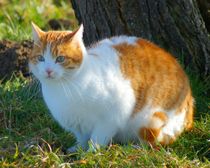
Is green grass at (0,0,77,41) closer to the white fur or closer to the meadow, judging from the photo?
the meadow

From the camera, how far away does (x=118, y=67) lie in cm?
447

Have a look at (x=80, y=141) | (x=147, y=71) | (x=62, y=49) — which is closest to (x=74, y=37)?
(x=62, y=49)

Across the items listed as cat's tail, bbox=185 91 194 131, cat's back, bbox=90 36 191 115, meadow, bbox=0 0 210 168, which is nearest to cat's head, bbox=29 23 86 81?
cat's back, bbox=90 36 191 115

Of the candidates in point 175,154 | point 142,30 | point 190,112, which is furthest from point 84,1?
→ point 175,154

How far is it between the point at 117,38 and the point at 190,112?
81cm

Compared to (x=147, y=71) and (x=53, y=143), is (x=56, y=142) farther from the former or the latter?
(x=147, y=71)

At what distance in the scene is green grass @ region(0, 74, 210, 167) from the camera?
4090mm

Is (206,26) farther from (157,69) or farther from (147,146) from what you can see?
(147,146)

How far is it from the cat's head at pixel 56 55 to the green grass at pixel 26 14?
2.70m

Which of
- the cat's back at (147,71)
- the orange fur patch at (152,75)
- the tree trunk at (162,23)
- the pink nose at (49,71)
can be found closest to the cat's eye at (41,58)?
the pink nose at (49,71)

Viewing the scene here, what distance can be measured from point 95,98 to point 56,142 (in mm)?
569

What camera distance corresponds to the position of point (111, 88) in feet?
14.3

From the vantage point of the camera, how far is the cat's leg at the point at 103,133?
4.39 m

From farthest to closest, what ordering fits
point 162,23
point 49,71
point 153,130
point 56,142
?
1. point 162,23
2. point 56,142
3. point 153,130
4. point 49,71
